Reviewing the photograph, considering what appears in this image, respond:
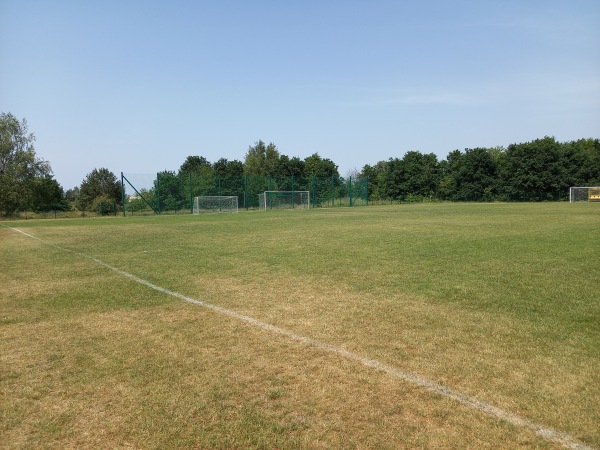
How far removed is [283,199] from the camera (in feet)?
160

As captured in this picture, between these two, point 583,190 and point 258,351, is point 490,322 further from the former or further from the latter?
point 583,190

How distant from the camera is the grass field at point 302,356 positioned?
2.94 meters

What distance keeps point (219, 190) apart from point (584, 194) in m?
44.1

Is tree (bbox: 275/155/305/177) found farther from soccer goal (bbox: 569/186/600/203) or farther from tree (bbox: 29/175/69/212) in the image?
soccer goal (bbox: 569/186/600/203)

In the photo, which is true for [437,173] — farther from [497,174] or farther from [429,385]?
[429,385]

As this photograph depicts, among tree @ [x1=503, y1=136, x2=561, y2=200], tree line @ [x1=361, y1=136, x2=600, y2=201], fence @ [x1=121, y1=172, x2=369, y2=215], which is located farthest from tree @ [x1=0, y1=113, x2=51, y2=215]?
tree @ [x1=503, y1=136, x2=561, y2=200]

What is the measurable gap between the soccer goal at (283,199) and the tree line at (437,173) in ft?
20.8

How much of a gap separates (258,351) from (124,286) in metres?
4.19

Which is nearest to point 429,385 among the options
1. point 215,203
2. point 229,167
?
point 215,203

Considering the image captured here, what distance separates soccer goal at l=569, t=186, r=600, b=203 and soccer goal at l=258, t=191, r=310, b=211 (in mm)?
32944

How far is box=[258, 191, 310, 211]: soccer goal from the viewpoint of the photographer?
47.1 metres

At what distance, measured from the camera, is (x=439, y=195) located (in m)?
69.5

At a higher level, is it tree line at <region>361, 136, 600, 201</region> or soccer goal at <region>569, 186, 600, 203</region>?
tree line at <region>361, 136, 600, 201</region>

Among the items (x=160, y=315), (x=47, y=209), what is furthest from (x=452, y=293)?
(x=47, y=209)
